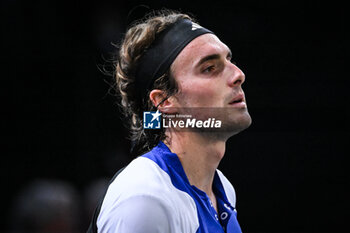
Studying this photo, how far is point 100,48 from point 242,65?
1409 millimetres

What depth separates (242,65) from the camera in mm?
3688

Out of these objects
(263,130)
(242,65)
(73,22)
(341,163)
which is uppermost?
(73,22)

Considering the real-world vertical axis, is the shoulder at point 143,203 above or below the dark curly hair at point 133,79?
below

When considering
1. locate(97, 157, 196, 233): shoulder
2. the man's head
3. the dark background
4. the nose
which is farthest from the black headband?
the dark background

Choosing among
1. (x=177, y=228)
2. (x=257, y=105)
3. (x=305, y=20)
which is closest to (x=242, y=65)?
(x=257, y=105)

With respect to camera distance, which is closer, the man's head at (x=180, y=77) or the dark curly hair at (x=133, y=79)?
the man's head at (x=180, y=77)

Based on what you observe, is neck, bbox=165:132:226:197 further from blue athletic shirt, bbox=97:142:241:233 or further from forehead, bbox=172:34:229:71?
forehead, bbox=172:34:229:71

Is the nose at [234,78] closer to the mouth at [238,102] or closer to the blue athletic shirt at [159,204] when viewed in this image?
the mouth at [238,102]

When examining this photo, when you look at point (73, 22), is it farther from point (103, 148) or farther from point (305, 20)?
point (305, 20)

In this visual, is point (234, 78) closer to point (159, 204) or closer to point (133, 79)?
point (133, 79)

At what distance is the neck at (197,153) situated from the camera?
1881mm

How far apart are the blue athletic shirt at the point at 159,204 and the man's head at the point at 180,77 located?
27 centimetres

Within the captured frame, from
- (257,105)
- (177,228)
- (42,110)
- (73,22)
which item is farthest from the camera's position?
(73,22)

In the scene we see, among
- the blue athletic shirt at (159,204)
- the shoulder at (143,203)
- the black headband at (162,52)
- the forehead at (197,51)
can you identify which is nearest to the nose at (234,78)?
the forehead at (197,51)
